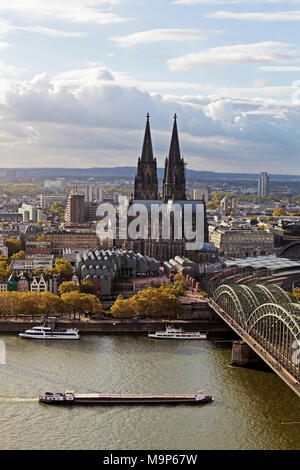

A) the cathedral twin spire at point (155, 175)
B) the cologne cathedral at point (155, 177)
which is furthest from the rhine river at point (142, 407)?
the cathedral twin spire at point (155, 175)

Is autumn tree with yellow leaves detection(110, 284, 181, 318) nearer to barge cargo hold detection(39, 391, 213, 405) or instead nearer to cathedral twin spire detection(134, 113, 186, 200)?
barge cargo hold detection(39, 391, 213, 405)

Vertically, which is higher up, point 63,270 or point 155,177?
point 155,177

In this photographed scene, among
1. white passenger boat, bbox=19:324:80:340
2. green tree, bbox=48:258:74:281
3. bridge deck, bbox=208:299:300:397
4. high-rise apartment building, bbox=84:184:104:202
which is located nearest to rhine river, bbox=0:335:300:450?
white passenger boat, bbox=19:324:80:340

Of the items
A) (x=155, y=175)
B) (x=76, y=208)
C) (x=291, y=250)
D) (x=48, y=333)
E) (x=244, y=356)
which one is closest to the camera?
(x=244, y=356)

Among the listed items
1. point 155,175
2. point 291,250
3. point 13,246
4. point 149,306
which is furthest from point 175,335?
point 291,250

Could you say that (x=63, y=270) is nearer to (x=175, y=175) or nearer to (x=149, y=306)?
(x=149, y=306)

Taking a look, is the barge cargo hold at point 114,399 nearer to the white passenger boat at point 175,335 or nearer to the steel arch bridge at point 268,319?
the steel arch bridge at point 268,319
